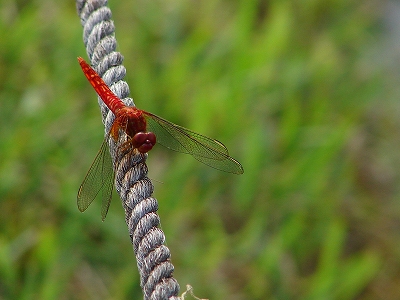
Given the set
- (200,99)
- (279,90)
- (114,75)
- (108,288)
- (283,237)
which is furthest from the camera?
(279,90)

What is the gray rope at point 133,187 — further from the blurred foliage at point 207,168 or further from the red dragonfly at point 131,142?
the blurred foliage at point 207,168

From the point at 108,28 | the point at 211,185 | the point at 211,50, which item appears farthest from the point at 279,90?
the point at 108,28

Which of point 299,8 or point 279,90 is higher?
point 299,8

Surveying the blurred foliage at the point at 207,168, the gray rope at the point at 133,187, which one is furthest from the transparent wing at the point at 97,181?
the blurred foliage at the point at 207,168

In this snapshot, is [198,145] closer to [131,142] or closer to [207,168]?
[131,142]

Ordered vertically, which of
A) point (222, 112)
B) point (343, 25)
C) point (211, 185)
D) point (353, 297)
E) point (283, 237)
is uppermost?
point (343, 25)

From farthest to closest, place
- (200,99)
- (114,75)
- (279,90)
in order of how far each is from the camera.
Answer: (279,90), (200,99), (114,75)

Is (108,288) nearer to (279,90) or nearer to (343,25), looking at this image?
(279,90)

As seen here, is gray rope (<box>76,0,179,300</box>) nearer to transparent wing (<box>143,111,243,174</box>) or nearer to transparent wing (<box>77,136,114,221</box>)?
transparent wing (<box>77,136,114,221</box>)
